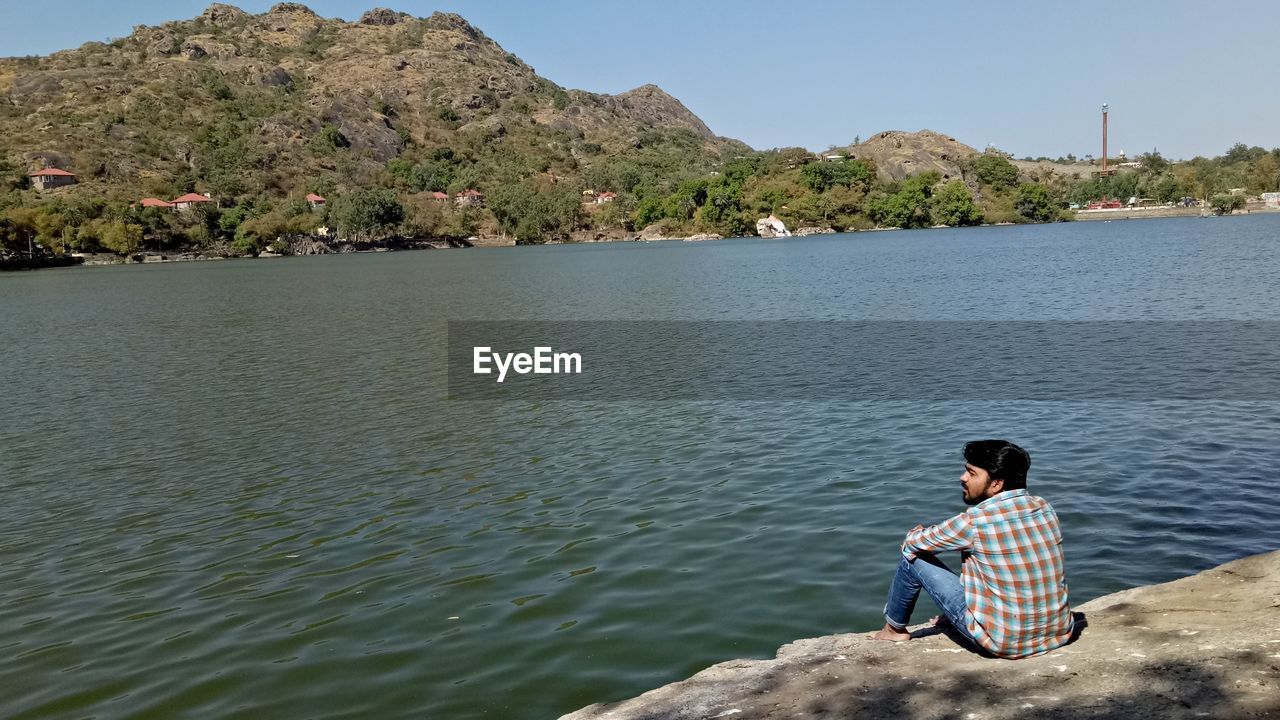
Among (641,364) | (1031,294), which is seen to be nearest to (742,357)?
(641,364)

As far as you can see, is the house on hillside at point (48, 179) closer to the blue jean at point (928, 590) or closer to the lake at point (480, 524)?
the lake at point (480, 524)

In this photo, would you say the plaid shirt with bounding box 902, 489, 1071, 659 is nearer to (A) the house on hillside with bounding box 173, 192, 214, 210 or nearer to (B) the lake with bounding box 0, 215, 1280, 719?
(B) the lake with bounding box 0, 215, 1280, 719

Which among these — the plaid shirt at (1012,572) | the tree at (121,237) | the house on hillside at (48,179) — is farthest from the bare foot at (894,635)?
the house on hillside at (48,179)

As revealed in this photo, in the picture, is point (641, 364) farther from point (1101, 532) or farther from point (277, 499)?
point (1101, 532)

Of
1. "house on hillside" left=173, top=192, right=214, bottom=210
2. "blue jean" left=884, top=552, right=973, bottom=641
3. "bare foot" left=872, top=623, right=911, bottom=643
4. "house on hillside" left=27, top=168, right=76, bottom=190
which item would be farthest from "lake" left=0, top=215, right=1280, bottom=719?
"house on hillside" left=27, top=168, right=76, bottom=190

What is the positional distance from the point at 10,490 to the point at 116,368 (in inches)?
663

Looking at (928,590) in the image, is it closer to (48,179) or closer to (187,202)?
(187,202)

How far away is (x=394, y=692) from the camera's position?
8.23 meters

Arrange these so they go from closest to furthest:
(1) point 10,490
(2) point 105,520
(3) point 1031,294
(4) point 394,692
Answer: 1. (4) point 394,692
2. (2) point 105,520
3. (1) point 10,490
4. (3) point 1031,294

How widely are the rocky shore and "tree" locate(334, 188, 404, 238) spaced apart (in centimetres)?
19010

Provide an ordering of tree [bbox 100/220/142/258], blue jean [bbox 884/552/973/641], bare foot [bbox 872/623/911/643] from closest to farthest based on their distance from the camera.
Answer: blue jean [bbox 884/552/973/641] < bare foot [bbox 872/623/911/643] < tree [bbox 100/220/142/258]

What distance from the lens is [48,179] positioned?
18775 centimetres

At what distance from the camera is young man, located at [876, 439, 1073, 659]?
677cm

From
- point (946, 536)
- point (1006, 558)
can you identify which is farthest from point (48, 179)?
point (1006, 558)
